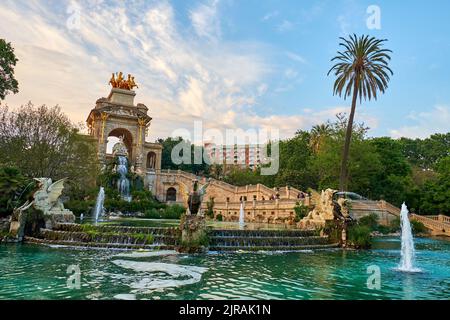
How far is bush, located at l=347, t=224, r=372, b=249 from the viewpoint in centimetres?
1762

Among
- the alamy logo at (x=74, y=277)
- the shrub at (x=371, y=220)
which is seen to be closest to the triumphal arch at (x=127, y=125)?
the shrub at (x=371, y=220)

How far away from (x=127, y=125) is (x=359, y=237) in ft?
156

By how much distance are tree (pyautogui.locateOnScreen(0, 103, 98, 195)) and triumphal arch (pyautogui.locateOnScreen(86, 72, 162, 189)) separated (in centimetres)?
2608

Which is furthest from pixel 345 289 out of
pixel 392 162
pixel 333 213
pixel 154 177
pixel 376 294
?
pixel 154 177

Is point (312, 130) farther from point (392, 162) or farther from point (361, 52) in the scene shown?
point (361, 52)

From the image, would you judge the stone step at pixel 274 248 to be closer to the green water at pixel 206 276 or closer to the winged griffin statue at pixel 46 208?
the green water at pixel 206 276

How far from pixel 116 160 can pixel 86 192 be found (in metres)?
13.7

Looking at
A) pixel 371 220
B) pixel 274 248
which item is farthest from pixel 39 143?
pixel 371 220

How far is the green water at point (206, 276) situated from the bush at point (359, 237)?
3.41m

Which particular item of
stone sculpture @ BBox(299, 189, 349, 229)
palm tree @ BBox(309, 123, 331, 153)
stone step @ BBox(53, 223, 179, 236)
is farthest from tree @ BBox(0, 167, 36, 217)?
palm tree @ BBox(309, 123, 331, 153)

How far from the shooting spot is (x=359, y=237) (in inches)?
696

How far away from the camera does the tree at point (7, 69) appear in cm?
2656

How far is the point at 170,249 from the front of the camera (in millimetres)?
14422

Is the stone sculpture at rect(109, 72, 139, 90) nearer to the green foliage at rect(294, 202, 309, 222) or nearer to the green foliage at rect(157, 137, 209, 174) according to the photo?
the green foliage at rect(157, 137, 209, 174)
